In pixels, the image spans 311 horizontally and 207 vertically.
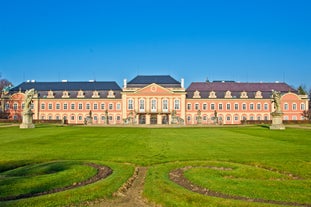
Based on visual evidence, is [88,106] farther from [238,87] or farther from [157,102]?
[238,87]

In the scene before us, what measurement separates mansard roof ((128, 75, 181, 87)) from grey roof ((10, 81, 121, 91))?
228 inches

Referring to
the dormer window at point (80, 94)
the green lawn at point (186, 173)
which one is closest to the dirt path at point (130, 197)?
the green lawn at point (186, 173)

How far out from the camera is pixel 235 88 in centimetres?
7650

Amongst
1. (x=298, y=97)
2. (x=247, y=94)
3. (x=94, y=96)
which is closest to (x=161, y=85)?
(x=94, y=96)

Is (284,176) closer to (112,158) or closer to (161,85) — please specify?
(112,158)

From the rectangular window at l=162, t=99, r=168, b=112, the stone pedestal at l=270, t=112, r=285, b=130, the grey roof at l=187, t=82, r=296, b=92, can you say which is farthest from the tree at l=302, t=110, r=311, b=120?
the stone pedestal at l=270, t=112, r=285, b=130

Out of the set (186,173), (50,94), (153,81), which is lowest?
(186,173)

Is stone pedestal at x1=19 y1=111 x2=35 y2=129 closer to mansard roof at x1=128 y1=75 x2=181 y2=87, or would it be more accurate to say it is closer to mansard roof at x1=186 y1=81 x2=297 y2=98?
mansard roof at x1=128 y1=75 x2=181 y2=87

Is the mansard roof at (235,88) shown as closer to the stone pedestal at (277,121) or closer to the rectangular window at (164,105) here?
the rectangular window at (164,105)

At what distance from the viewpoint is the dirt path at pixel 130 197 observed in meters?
7.42

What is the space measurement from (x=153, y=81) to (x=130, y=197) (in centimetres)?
6639

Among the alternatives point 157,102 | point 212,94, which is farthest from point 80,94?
point 212,94

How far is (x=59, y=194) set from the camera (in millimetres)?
7797

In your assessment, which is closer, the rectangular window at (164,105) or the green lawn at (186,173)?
the green lawn at (186,173)
